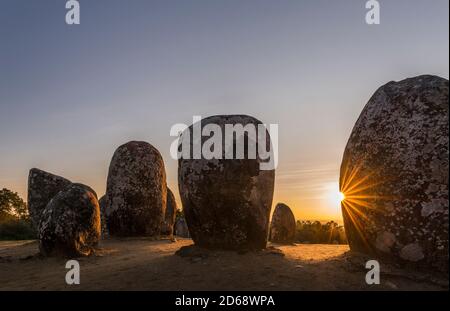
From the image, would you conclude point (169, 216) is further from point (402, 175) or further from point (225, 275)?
point (402, 175)

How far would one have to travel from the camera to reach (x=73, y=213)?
10133mm

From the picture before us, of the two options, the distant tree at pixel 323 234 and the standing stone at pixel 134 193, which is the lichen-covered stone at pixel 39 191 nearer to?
the standing stone at pixel 134 193

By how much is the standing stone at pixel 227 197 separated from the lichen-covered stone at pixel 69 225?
10.5 ft

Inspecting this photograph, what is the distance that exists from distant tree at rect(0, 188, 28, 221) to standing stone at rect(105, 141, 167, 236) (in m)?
18.8

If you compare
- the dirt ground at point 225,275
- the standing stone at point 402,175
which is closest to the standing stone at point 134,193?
the dirt ground at point 225,275

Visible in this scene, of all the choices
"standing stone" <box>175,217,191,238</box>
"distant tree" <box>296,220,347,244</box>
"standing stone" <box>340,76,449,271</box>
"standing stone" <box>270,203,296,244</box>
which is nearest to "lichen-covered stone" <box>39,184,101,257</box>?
"standing stone" <box>340,76,449,271</box>

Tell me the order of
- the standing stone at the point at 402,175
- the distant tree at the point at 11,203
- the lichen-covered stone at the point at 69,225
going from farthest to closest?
1. the distant tree at the point at 11,203
2. the lichen-covered stone at the point at 69,225
3. the standing stone at the point at 402,175

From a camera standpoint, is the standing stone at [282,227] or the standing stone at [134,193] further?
the standing stone at [282,227]

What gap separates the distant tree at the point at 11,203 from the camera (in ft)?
100

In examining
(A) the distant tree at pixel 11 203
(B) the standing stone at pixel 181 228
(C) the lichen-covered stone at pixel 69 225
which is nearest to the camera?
(C) the lichen-covered stone at pixel 69 225

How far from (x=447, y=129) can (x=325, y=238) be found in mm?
15153

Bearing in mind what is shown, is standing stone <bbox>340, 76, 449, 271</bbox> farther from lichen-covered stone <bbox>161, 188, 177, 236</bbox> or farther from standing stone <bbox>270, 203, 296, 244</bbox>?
lichen-covered stone <bbox>161, 188, 177, 236</bbox>

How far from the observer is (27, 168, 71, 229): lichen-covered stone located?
16.6 meters
